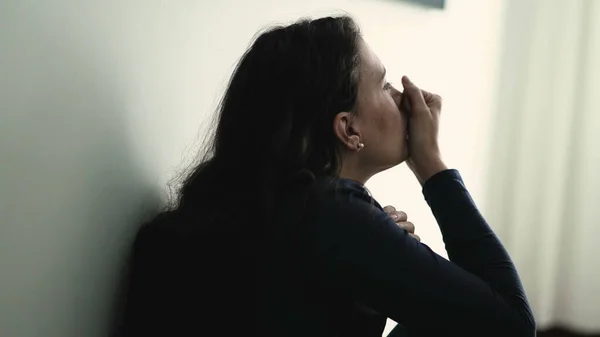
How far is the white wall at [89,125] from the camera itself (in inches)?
28.2

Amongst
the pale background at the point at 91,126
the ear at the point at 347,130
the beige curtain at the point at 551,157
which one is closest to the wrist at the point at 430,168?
the ear at the point at 347,130

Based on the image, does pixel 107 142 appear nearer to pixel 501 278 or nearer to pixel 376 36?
pixel 501 278

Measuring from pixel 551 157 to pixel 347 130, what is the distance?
106 cm

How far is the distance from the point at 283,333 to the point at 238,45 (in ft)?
1.62

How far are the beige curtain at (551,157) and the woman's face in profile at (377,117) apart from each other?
3.04 ft

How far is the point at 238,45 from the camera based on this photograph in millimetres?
1060

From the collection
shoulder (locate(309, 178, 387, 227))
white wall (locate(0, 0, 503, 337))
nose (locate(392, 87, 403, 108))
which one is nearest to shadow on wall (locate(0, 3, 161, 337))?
white wall (locate(0, 0, 503, 337))

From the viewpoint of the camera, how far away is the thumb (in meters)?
0.97

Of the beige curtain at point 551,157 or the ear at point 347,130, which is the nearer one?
the ear at point 347,130

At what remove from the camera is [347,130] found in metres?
0.88

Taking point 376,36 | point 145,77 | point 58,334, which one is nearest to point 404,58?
point 376,36

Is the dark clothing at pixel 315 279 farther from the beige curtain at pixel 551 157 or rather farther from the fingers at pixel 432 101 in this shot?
the beige curtain at pixel 551 157

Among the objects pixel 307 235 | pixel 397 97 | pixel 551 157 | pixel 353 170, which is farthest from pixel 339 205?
pixel 551 157

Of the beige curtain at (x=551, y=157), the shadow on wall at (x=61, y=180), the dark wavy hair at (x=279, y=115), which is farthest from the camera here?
the beige curtain at (x=551, y=157)
